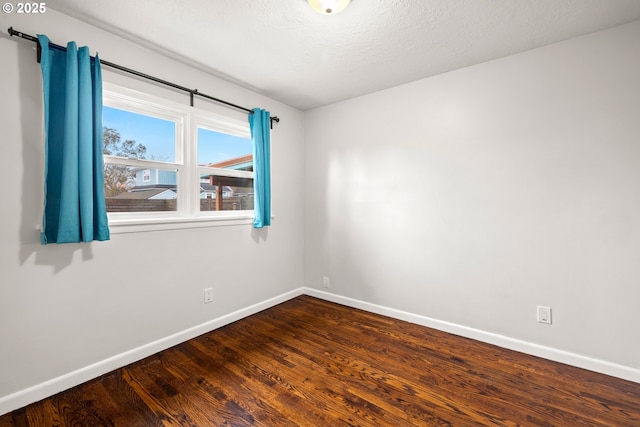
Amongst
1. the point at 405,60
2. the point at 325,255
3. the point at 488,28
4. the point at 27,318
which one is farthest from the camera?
the point at 325,255

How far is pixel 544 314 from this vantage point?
224cm

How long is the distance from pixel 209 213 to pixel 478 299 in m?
2.64

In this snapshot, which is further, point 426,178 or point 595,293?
point 426,178

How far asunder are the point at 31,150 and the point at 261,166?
1.72m

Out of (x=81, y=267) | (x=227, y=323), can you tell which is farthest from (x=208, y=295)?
(x=81, y=267)

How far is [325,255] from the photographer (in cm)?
357

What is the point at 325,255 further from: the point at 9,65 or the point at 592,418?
the point at 9,65

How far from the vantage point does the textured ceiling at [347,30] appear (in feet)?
5.77

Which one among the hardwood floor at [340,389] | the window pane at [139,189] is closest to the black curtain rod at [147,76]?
the window pane at [139,189]

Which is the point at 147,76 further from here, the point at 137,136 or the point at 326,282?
the point at 326,282

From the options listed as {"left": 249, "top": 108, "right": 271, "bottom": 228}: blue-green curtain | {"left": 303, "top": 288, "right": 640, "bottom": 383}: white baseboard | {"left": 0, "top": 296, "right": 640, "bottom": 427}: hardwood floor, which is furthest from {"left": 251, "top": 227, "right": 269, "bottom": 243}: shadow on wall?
{"left": 303, "top": 288, "right": 640, "bottom": 383}: white baseboard

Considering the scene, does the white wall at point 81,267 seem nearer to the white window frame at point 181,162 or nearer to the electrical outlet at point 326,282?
the white window frame at point 181,162

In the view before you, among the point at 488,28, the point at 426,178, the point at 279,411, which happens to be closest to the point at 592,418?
the point at 279,411

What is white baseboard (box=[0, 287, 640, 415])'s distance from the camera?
1.74 meters
